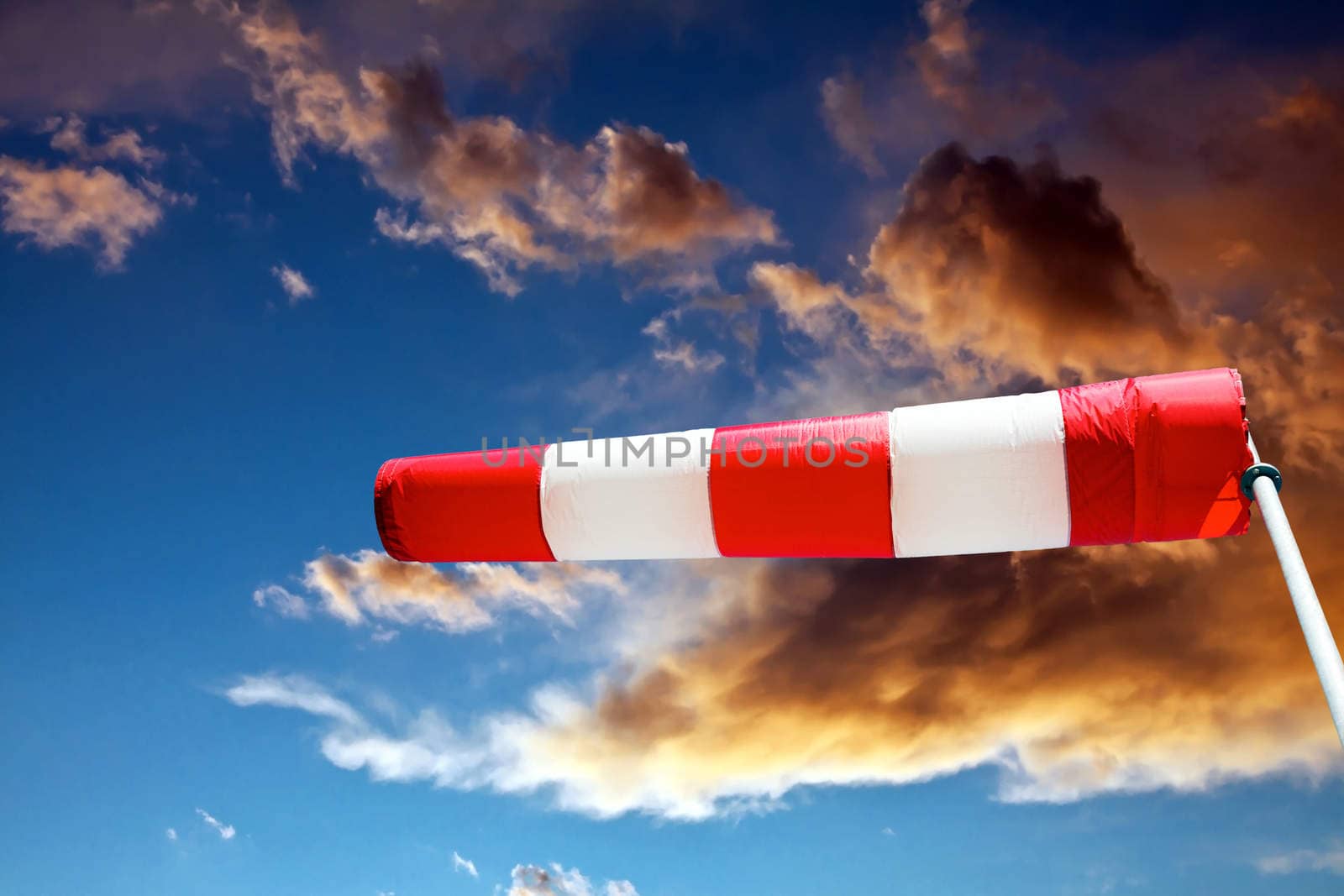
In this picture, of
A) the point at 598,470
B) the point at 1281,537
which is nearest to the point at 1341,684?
the point at 1281,537

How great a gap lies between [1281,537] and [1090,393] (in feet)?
3.40

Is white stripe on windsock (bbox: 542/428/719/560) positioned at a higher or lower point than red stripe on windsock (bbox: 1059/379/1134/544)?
higher

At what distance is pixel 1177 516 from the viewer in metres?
4.53

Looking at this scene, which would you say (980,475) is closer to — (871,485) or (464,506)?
(871,485)

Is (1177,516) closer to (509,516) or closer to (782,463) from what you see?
(782,463)

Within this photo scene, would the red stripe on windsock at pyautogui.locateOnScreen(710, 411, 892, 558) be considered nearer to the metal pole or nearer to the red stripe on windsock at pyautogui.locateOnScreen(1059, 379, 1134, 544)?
the red stripe on windsock at pyautogui.locateOnScreen(1059, 379, 1134, 544)

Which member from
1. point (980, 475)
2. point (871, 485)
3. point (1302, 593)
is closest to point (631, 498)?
point (871, 485)

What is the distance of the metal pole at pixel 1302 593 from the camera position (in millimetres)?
3537

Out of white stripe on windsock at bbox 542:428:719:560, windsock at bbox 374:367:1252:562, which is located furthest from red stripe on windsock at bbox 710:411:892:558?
white stripe on windsock at bbox 542:428:719:560

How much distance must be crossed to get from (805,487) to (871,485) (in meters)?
0.33

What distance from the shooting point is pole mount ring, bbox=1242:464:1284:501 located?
426cm

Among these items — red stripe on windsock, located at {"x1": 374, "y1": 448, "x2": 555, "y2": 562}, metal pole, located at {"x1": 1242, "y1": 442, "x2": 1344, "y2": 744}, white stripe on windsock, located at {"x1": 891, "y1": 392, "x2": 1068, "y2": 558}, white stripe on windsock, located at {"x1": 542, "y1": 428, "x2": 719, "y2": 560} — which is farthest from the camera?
red stripe on windsock, located at {"x1": 374, "y1": 448, "x2": 555, "y2": 562}

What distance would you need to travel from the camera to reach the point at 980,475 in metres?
4.78

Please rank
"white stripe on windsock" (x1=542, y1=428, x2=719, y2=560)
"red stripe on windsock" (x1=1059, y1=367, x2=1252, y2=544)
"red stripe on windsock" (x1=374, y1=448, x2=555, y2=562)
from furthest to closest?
"red stripe on windsock" (x1=374, y1=448, x2=555, y2=562) → "white stripe on windsock" (x1=542, y1=428, x2=719, y2=560) → "red stripe on windsock" (x1=1059, y1=367, x2=1252, y2=544)
